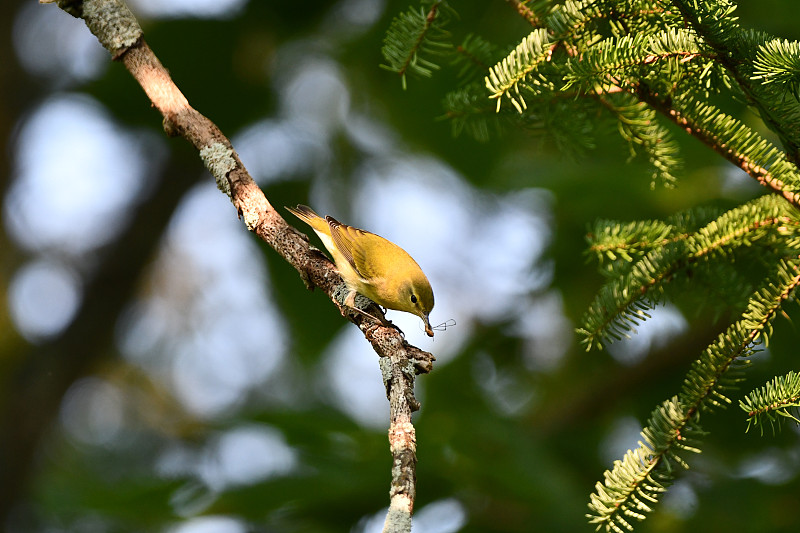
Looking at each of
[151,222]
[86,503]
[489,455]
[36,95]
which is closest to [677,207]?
[489,455]

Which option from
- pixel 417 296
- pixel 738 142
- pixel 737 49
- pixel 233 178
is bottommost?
pixel 737 49

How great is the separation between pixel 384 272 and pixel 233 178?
1.60 meters

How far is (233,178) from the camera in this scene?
254 cm

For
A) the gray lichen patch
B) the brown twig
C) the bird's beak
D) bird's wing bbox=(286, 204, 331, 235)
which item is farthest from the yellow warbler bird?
the gray lichen patch

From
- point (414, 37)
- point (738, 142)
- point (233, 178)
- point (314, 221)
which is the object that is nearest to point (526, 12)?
point (414, 37)

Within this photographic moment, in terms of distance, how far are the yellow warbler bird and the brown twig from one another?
940 mm

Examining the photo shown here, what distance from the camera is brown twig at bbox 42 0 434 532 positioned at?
7.12 ft

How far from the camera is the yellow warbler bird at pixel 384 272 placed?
3.83 metres

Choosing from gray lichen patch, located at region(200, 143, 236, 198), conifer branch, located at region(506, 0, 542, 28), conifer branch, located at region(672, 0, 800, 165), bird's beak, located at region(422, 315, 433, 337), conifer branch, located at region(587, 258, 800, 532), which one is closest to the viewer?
conifer branch, located at region(672, 0, 800, 165)

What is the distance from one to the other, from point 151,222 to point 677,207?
477cm

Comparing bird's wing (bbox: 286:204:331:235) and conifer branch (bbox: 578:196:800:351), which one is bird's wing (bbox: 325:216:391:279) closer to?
bird's wing (bbox: 286:204:331:235)

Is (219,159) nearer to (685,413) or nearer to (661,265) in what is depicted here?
(661,265)

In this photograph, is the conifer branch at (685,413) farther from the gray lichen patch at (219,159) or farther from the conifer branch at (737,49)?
the gray lichen patch at (219,159)

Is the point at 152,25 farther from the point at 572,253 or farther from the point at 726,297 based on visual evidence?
the point at 726,297
